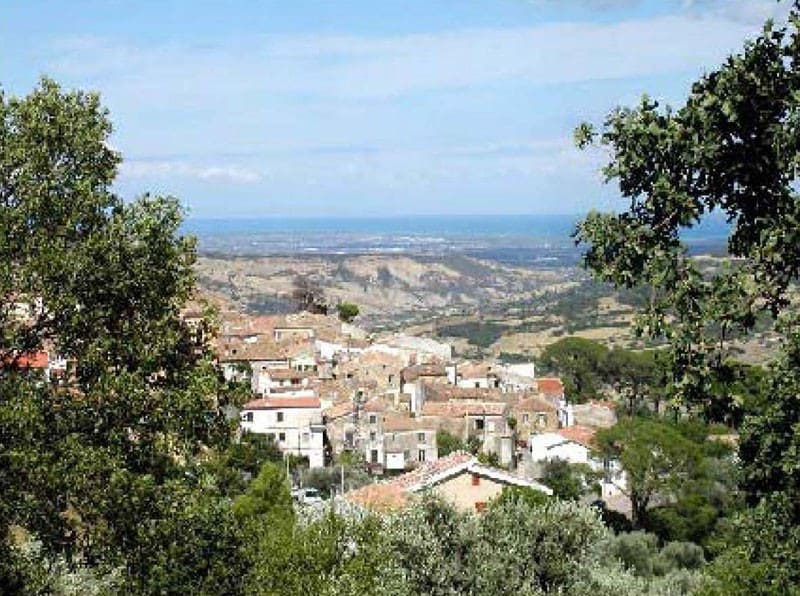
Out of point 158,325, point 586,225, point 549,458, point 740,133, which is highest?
point 740,133

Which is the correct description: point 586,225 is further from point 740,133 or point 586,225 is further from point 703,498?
point 703,498

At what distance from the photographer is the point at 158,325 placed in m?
11.9

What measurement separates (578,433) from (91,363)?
57.9m

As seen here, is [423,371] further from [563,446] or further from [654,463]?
[654,463]

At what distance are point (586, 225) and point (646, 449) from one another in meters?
40.7

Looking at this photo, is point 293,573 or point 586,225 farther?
point 293,573

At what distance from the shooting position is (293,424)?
6456 centimetres

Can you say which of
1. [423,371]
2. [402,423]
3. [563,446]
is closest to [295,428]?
[402,423]

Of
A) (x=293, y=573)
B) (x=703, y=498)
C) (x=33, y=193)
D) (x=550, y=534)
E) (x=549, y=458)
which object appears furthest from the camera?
(x=549, y=458)

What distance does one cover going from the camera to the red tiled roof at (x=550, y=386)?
8125cm

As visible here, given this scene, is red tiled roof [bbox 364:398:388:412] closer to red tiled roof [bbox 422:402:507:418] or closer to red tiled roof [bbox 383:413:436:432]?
red tiled roof [bbox 383:413:436:432]

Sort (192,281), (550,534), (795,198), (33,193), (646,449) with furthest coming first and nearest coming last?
(646,449) < (550,534) < (192,281) < (33,193) < (795,198)

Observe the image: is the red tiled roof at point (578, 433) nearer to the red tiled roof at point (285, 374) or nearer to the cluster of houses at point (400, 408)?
the cluster of houses at point (400, 408)

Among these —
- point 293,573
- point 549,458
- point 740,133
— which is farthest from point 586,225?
point 549,458
